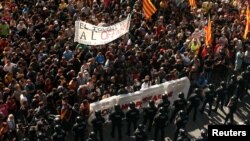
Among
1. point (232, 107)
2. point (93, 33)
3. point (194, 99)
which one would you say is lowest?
point (232, 107)

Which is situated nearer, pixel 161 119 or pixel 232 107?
pixel 161 119

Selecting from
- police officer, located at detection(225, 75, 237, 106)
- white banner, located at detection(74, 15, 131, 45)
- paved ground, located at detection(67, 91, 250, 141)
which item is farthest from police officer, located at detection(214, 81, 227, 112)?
white banner, located at detection(74, 15, 131, 45)

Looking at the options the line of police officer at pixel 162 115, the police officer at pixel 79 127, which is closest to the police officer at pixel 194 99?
the line of police officer at pixel 162 115

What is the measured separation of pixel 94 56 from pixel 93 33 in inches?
62.4

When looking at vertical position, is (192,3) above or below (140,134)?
above

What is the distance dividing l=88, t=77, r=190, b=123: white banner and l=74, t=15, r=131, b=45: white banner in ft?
8.14

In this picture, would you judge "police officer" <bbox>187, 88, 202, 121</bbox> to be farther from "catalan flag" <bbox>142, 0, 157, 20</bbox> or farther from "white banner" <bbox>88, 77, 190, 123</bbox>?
"catalan flag" <bbox>142, 0, 157, 20</bbox>

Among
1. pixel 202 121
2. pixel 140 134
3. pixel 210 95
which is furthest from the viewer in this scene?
pixel 202 121

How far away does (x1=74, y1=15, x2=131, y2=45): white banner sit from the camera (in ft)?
71.0

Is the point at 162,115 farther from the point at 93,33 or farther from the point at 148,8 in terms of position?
the point at 148,8

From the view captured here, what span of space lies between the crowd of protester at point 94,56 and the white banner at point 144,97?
0.26 m

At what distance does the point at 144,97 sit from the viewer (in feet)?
70.5

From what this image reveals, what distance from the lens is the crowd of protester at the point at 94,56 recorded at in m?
19.5

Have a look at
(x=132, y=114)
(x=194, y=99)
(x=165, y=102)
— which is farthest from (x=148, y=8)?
(x=132, y=114)
